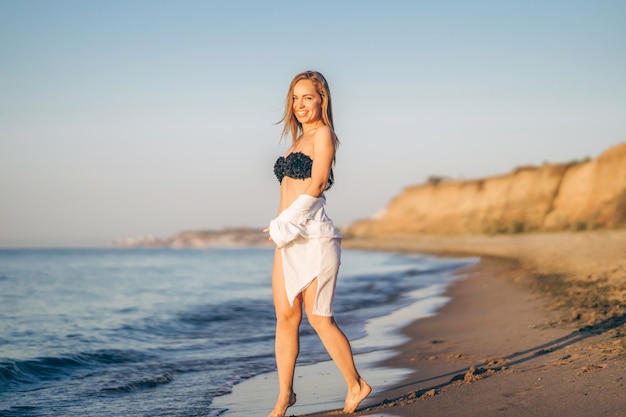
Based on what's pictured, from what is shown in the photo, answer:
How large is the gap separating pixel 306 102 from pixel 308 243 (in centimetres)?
86

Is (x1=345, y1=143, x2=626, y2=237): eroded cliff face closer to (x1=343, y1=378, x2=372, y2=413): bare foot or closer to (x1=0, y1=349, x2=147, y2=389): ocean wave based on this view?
(x1=0, y1=349, x2=147, y2=389): ocean wave

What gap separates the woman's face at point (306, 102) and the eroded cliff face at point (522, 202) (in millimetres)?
26862

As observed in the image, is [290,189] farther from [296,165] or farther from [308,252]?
[308,252]

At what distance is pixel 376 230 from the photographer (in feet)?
243

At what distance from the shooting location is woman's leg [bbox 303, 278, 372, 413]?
403cm

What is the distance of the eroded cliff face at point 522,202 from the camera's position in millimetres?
34500

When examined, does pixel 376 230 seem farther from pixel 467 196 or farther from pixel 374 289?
pixel 374 289

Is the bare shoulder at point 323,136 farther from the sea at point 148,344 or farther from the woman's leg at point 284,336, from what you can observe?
the sea at point 148,344

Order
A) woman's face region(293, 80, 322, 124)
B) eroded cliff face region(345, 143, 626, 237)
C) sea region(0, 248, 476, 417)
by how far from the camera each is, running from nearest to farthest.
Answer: woman's face region(293, 80, 322, 124) < sea region(0, 248, 476, 417) < eroded cliff face region(345, 143, 626, 237)

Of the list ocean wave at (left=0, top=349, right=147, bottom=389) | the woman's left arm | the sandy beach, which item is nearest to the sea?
ocean wave at (left=0, top=349, right=147, bottom=389)

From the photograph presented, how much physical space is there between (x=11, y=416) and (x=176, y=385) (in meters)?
1.26

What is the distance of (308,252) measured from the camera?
398 centimetres

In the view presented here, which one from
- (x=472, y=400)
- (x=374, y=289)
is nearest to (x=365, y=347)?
(x=472, y=400)

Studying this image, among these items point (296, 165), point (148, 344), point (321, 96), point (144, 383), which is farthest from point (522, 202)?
point (296, 165)
